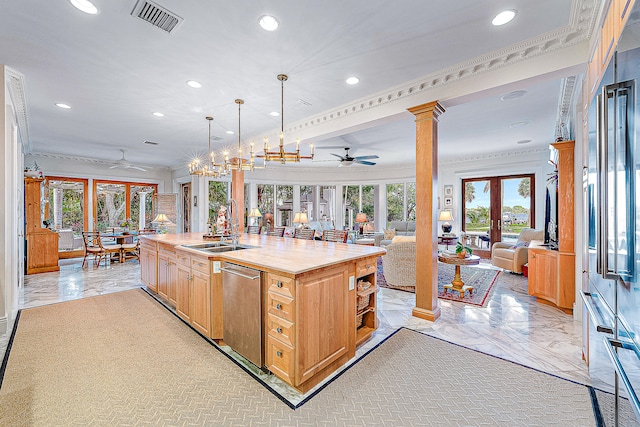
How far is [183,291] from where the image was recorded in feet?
10.5

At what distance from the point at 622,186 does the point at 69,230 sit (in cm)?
1089

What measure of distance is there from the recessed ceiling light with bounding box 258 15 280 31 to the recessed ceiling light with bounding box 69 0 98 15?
124cm

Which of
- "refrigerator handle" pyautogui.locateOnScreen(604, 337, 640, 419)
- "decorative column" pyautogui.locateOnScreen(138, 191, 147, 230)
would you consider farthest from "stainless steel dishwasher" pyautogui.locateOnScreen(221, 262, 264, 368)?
"decorative column" pyautogui.locateOnScreen(138, 191, 147, 230)

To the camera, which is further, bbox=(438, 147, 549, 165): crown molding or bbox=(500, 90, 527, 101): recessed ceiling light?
bbox=(438, 147, 549, 165): crown molding

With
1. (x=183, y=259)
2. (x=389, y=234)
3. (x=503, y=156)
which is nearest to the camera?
(x=183, y=259)

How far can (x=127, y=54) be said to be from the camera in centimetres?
276

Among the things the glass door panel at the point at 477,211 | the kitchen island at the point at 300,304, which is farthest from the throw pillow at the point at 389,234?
the kitchen island at the point at 300,304

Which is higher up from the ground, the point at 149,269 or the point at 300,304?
the point at 300,304

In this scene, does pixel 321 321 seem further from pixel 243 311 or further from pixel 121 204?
pixel 121 204

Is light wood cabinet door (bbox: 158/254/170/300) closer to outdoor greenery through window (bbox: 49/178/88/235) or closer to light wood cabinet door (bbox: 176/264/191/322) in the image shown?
light wood cabinet door (bbox: 176/264/191/322)

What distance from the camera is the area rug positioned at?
4164 millimetres

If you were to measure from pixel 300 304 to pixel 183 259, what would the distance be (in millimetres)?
1888

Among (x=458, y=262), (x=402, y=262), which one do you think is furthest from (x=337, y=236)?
(x=458, y=262)

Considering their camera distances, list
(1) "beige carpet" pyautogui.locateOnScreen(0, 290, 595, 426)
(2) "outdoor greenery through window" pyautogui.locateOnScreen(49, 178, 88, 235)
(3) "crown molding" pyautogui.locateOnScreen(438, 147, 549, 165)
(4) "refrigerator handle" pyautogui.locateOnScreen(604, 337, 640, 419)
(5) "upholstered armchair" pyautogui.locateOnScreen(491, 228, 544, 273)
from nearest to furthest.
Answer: (4) "refrigerator handle" pyautogui.locateOnScreen(604, 337, 640, 419) → (1) "beige carpet" pyautogui.locateOnScreen(0, 290, 595, 426) → (5) "upholstered armchair" pyautogui.locateOnScreen(491, 228, 544, 273) → (3) "crown molding" pyautogui.locateOnScreen(438, 147, 549, 165) → (2) "outdoor greenery through window" pyautogui.locateOnScreen(49, 178, 88, 235)
